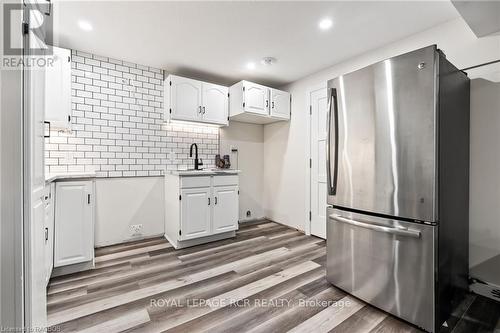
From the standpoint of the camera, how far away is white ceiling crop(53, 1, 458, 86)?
6.31ft

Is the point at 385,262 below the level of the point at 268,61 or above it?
below

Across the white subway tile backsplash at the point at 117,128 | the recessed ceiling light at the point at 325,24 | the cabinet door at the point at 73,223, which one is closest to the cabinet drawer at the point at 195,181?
the white subway tile backsplash at the point at 117,128

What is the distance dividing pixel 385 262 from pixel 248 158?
2.86 m

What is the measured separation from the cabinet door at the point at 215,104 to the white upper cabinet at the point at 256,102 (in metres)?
0.12

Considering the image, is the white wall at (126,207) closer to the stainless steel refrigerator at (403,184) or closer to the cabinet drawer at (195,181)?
the cabinet drawer at (195,181)

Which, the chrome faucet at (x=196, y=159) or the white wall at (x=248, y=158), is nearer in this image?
the chrome faucet at (x=196, y=159)

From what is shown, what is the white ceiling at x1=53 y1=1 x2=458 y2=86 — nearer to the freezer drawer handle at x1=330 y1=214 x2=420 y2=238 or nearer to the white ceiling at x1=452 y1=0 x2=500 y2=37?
the white ceiling at x1=452 y1=0 x2=500 y2=37

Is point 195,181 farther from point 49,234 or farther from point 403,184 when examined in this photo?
point 403,184

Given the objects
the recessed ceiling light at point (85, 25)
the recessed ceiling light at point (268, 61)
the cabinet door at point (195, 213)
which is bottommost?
the cabinet door at point (195, 213)

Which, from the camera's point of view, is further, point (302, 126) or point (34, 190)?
point (302, 126)

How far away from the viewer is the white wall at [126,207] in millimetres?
2871

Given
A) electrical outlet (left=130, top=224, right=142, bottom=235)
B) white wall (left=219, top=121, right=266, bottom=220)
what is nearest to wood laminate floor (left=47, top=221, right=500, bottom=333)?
electrical outlet (left=130, top=224, right=142, bottom=235)

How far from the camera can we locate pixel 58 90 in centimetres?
228

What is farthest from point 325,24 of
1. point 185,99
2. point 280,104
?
point 185,99
